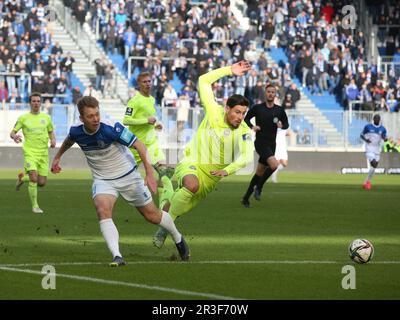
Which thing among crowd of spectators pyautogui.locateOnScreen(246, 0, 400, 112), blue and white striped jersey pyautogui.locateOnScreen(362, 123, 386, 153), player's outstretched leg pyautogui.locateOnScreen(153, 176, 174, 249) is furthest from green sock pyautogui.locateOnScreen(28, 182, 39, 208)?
crowd of spectators pyautogui.locateOnScreen(246, 0, 400, 112)

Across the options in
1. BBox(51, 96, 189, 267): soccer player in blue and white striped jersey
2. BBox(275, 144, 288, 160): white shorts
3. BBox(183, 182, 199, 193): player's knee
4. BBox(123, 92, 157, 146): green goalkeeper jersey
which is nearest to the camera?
BBox(51, 96, 189, 267): soccer player in blue and white striped jersey

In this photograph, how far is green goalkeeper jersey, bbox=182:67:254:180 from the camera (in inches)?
603

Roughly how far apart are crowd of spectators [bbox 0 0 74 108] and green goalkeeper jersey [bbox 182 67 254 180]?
1123 inches

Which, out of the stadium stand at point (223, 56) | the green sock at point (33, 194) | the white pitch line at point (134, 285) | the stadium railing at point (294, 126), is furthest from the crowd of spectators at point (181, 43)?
the white pitch line at point (134, 285)

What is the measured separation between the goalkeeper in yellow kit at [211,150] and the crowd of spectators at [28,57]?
28.6 metres

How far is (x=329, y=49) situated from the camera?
5394cm

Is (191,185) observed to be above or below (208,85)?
below

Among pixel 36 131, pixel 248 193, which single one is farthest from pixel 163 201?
pixel 248 193

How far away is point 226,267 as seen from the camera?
1315 cm

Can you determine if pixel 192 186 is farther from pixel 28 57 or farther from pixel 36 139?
pixel 28 57

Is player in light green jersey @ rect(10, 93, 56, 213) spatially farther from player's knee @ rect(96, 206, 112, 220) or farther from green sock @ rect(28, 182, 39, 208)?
player's knee @ rect(96, 206, 112, 220)

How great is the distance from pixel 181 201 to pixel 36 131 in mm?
9343

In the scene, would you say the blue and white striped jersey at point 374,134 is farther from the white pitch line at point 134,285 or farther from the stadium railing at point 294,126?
the white pitch line at point 134,285
